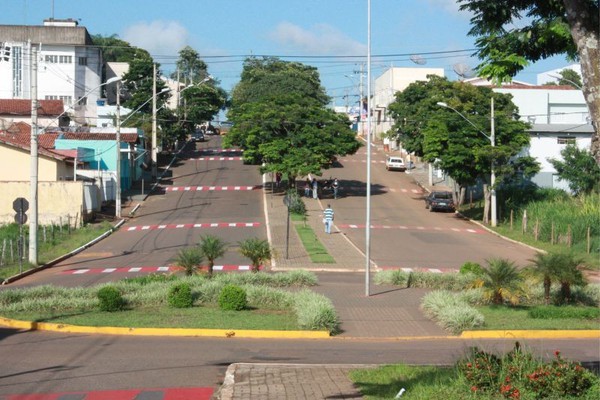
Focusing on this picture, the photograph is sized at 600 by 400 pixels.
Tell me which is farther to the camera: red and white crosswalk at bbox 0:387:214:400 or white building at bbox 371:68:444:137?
white building at bbox 371:68:444:137

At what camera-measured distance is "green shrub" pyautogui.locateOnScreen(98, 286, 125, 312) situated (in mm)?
20891

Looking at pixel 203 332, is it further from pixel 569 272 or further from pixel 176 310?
pixel 569 272

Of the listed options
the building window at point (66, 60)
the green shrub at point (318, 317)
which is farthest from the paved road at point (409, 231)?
the building window at point (66, 60)

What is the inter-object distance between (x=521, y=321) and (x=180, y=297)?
8455 mm

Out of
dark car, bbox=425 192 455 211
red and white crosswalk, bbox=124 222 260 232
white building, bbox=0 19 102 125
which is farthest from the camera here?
white building, bbox=0 19 102 125

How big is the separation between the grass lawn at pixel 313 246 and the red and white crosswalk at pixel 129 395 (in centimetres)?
2352

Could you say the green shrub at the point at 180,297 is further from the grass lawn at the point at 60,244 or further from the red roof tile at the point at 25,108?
the red roof tile at the point at 25,108

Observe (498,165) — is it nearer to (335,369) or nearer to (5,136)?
(5,136)

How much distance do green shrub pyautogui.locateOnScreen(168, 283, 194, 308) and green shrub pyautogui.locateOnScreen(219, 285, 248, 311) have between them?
0.85m

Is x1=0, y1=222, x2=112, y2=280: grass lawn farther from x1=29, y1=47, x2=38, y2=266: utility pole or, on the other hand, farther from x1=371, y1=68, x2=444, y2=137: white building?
x1=371, y1=68, x2=444, y2=137: white building

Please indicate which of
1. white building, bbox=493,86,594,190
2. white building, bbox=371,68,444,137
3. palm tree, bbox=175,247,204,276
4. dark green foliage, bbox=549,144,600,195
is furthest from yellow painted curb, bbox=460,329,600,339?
white building, bbox=371,68,444,137

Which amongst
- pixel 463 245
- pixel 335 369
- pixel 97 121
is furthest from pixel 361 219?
pixel 97 121

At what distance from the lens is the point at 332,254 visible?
3922 centimetres

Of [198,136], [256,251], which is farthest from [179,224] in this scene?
[198,136]
